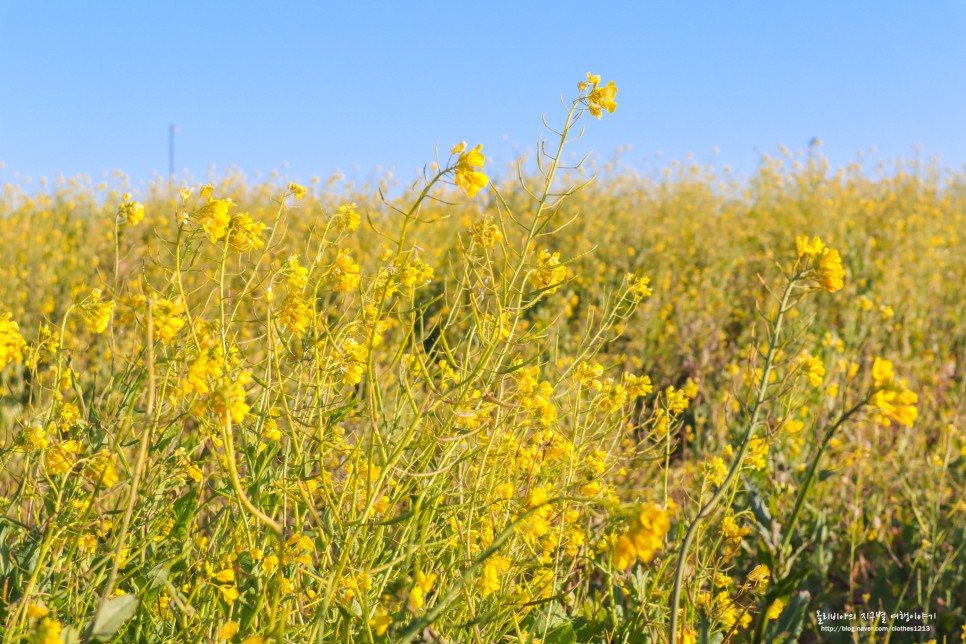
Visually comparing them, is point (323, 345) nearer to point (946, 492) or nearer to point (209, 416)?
point (209, 416)

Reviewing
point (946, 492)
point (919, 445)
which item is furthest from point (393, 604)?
point (919, 445)

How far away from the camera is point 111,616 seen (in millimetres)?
1000

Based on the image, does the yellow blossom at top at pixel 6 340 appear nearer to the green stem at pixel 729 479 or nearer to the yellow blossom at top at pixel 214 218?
the yellow blossom at top at pixel 214 218

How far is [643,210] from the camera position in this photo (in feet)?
25.0

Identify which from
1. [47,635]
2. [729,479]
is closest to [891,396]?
[729,479]

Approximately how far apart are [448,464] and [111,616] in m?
0.63

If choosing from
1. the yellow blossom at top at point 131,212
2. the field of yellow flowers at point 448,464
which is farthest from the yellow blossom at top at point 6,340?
the yellow blossom at top at point 131,212

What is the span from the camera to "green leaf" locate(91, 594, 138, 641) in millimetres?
963

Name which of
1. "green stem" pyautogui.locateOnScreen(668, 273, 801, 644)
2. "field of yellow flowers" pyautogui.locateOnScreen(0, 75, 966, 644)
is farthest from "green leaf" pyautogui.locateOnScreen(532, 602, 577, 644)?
"green stem" pyautogui.locateOnScreen(668, 273, 801, 644)

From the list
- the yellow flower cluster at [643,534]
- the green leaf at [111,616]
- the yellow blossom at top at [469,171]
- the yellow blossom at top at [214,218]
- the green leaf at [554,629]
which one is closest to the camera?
the yellow flower cluster at [643,534]

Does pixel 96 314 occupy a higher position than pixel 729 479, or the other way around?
pixel 96 314

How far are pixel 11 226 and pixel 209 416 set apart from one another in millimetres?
6195

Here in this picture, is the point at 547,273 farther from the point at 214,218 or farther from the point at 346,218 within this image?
the point at 214,218

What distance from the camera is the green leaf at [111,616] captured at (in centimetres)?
96
